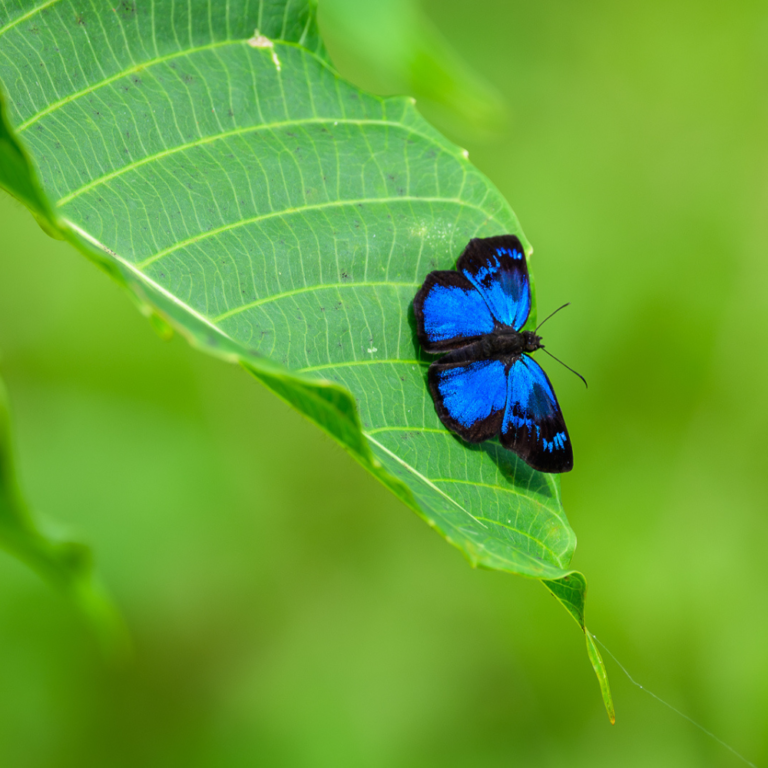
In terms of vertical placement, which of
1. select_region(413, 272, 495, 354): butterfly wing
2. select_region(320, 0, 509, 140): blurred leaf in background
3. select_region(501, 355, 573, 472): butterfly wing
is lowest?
select_region(501, 355, 573, 472): butterfly wing

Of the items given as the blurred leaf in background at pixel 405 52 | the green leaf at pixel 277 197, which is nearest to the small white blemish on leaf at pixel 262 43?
the green leaf at pixel 277 197

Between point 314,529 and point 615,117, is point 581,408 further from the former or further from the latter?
point 615,117

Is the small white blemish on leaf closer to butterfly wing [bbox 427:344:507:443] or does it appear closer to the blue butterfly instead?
the blue butterfly

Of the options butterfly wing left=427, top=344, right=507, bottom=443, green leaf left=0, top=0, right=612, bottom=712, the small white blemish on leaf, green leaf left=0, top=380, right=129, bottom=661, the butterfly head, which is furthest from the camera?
the butterfly head

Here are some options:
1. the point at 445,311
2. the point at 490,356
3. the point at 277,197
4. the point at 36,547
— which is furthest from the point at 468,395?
the point at 36,547

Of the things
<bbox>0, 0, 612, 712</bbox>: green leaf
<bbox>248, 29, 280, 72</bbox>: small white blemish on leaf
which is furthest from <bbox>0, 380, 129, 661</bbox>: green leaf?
<bbox>248, 29, 280, 72</bbox>: small white blemish on leaf

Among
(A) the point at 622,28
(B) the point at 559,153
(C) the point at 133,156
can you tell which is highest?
(A) the point at 622,28

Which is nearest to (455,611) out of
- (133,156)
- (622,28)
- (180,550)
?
(180,550)

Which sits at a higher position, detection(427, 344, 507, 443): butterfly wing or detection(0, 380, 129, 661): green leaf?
detection(0, 380, 129, 661): green leaf
